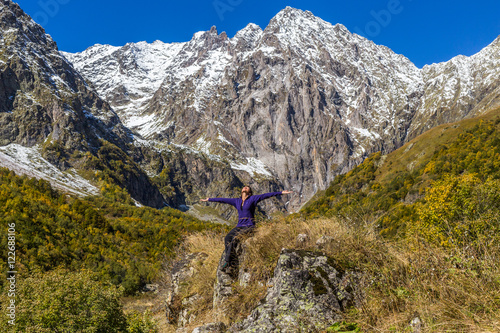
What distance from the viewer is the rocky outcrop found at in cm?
497

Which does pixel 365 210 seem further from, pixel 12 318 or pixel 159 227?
pixel 159 227

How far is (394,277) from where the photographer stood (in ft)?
16.4

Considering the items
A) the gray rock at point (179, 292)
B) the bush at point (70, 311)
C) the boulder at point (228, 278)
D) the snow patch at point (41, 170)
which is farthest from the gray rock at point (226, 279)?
the snow patch at point (41, 170)

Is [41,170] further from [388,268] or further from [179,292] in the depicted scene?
[388,268]

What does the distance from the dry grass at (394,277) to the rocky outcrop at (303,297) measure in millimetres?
293

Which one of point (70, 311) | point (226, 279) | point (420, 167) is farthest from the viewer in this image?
point (420, 167)

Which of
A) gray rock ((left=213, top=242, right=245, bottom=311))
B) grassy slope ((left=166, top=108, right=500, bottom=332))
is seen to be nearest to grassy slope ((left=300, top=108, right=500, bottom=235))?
grassy slope ((left=166, top=108, right=500, bottom=332))

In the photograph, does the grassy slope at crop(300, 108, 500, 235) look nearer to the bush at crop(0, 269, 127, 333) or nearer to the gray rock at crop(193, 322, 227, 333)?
the bush at crop(0, 269, 127, 333)

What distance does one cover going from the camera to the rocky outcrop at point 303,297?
16.3 ft

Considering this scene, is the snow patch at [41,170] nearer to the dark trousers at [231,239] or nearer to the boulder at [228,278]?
the dark trousers at [231,239]

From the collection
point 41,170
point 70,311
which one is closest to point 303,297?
point 70,311

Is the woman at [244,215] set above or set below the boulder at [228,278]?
above

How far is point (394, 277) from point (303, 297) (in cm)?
150

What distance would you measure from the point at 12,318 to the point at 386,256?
18.8m
